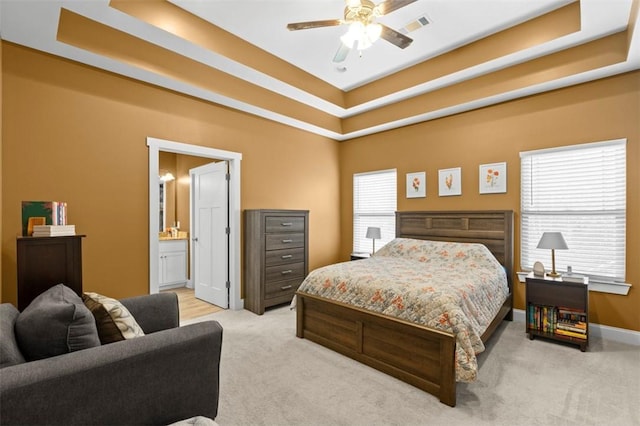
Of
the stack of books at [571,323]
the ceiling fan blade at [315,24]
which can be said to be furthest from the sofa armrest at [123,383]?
the stack of books at [571,323]

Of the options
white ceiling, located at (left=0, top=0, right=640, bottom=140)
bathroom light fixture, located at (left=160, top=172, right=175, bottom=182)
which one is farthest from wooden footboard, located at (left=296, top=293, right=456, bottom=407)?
bathroom light fixture, located at (left=160, top=172, right=175, bottom=182)

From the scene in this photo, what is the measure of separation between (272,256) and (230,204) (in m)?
0.95

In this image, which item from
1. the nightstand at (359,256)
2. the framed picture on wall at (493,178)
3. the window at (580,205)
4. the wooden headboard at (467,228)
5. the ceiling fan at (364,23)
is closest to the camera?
the ceiling fan at (364,23)

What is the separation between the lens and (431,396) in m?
2.25

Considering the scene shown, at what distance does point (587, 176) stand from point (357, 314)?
3.07m

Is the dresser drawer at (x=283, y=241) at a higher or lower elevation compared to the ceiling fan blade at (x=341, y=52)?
lower

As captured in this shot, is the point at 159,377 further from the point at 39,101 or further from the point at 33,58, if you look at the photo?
the point at 33,58

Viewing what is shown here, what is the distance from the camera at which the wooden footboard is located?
86.4 inches

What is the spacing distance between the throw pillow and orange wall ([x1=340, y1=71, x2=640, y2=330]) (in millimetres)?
4128

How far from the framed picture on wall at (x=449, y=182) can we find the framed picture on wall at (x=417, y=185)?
240mm

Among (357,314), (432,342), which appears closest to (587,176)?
(432,342)

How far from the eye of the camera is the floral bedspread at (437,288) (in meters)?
2.22

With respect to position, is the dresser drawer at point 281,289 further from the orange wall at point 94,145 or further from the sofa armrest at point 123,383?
the sofa armrest at point 123,383

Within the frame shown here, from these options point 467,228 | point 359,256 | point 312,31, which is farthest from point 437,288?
point 312,31
